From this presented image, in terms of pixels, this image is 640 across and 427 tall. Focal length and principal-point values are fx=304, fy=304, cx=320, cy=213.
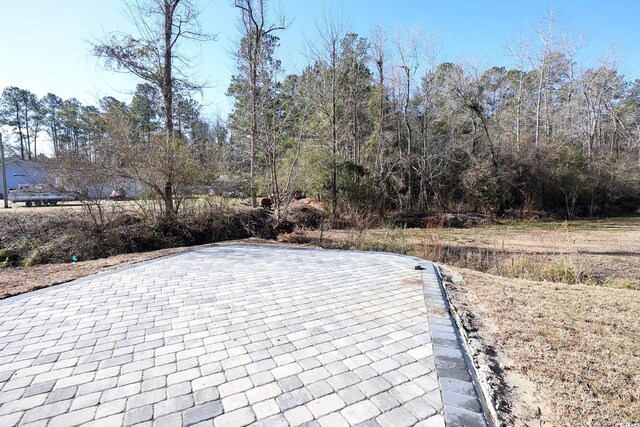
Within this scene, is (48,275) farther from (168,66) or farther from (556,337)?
(168,66)

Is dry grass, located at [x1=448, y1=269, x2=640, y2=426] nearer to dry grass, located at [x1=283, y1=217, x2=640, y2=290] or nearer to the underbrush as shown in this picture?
dry grass, located at [x1=283, y1=217, x2=640, y2=290]

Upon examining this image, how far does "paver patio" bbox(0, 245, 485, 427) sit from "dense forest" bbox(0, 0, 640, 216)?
4.58 m

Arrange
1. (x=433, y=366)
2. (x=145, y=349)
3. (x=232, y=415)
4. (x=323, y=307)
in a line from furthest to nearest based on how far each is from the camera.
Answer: (x=323, y=307), (x=145, y=349), (x=433, y=366), (x=232, y=415)

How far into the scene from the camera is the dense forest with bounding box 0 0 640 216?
304 inches

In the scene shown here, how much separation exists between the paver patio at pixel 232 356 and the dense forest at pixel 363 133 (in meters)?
4.58

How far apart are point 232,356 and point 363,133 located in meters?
14.4

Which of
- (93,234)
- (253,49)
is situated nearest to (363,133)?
(253,49)

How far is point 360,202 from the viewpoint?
1368cm

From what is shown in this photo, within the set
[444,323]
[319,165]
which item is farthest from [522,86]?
[444,323]

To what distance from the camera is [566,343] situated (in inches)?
95.3

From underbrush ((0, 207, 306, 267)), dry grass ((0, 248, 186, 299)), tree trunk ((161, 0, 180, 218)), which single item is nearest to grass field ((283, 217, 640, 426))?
dry grass ((0, 248, 186, 299))

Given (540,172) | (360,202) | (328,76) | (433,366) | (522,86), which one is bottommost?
(433,366)

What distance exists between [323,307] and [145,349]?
5.33 feet

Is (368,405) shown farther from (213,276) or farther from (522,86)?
(522,86)
